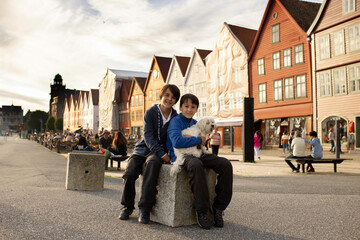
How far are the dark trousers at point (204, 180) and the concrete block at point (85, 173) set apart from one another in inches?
153

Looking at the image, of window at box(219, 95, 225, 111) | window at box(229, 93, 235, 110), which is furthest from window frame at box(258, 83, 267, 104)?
window at box(219, 95, 225, 111)

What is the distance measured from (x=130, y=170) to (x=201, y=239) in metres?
1.46

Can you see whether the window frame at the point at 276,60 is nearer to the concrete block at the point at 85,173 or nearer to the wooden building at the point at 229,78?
the wooden building at the point at 229,78

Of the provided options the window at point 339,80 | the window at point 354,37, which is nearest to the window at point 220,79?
the window at point 339,80

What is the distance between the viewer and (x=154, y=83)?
5438 centimetres

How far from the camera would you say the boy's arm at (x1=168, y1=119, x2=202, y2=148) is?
4.62 m

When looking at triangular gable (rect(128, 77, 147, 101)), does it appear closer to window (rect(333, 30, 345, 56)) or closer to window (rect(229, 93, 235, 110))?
window (rect(229, 93, 235, 110))

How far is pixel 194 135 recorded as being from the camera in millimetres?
4730

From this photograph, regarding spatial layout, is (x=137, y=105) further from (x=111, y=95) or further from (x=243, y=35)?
(x=243, y=35)

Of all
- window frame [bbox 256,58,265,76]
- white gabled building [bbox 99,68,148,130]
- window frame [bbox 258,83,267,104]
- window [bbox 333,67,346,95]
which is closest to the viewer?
window [bbox 333,67,346,95]

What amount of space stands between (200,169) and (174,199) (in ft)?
1.61

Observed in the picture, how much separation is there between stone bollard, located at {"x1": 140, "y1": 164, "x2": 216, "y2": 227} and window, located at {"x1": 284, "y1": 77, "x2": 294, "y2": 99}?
26.3 metres

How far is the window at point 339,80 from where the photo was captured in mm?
25078

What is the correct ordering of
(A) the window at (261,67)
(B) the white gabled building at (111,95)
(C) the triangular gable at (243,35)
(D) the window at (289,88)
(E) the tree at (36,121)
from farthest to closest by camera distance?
1. (E) the tree at (36,121)
2. (B) the white gabled building at (111,95)
3. (C) the triangular gable at (243,35)
4. (A) the window at (261,67)
5. (D) the window at (289,88)
